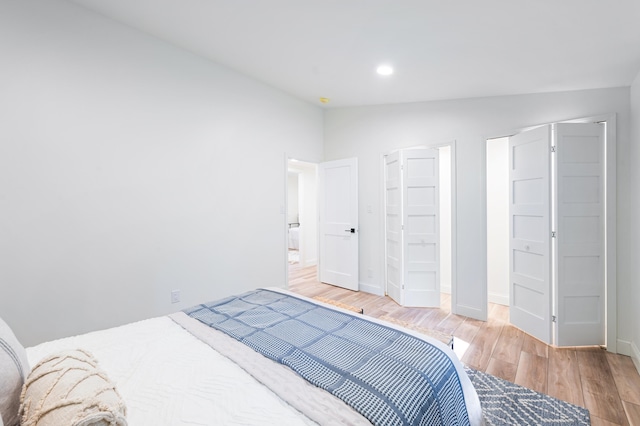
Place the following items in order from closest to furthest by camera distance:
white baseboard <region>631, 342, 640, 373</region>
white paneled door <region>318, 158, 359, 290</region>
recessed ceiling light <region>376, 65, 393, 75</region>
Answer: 1. white baseboard <region>631, 342, 640, 373</region>
2. recessed ceiling light <region>376, 65, 393, 75</region>
3. white paneled door <region>318, 158, 359, 290</region>

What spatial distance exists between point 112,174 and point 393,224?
3137 millimetres

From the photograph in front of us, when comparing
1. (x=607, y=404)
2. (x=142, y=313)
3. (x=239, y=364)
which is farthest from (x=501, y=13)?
(x=142, y=313)

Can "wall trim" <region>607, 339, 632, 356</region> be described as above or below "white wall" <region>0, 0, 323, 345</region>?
below

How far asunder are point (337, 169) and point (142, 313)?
10.1 ft

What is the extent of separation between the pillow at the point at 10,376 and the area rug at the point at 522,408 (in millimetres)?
2187

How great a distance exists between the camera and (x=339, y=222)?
14.6 feet

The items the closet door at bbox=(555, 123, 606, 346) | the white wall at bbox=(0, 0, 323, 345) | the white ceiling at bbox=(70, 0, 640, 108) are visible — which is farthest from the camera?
the closet door at bbox=(555, 123, 606, 346)

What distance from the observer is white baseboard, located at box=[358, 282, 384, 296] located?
161 inches

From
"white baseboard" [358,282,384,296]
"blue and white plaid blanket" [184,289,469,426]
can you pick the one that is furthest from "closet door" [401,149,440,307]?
"blue and white plaid blanket" [184,289,469,426]

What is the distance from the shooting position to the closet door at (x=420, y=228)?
3576 mm

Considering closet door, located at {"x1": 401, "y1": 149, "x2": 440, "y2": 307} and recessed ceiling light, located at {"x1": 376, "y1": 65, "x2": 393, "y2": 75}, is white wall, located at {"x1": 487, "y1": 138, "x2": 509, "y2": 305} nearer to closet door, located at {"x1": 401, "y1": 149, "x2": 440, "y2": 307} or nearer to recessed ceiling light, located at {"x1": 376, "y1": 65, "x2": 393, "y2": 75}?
closet door, located at {"x1": 401, "y1": 149, "x2": 440, "y2": 307}

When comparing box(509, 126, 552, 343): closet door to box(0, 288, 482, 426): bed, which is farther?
box(509, 126, 552, 343): closet door

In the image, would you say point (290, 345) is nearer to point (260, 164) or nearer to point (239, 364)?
point (239, 364)

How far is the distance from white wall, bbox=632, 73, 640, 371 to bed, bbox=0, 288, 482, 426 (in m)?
2.21
